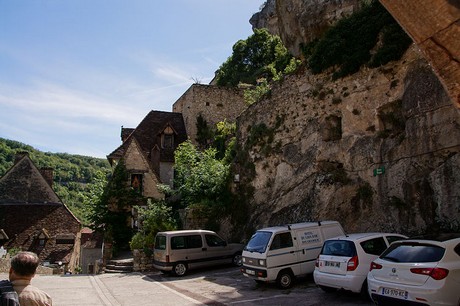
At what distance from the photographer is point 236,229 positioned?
19.3m

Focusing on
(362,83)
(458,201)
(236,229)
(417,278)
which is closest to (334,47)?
(362,83)

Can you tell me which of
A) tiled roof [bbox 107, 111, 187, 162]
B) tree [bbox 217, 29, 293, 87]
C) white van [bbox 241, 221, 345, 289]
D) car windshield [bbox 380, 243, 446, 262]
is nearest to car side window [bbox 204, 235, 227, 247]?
white van [bbox 241, 221, 345, 289]

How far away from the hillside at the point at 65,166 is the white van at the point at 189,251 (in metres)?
48.7

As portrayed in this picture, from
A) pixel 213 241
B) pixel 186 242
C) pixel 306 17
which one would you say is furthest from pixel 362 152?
pixel 186 242

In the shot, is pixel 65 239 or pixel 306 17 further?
pixel 65 239

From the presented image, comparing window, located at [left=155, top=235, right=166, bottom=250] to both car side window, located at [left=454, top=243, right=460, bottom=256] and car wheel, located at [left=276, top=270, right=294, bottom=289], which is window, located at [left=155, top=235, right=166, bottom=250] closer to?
car wheel, located at [left=276, top=270, right=294, bottom=289]

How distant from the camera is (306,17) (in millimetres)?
17984

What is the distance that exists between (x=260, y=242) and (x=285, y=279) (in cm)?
128

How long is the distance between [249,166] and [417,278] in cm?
1394

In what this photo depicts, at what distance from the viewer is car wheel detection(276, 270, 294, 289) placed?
35.8ft

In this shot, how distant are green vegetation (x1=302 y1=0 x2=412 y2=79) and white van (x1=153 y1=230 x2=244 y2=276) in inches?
339

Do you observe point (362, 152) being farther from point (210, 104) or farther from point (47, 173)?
point (47, 173)

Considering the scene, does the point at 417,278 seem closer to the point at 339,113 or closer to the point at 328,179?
the point at 328,179

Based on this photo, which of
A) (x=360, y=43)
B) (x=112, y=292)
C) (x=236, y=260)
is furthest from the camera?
(x=236, y=260)
